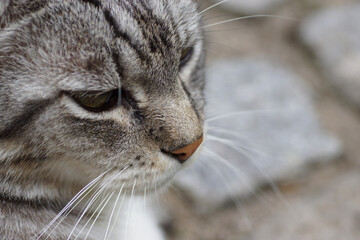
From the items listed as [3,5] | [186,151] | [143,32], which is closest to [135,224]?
[186,151]

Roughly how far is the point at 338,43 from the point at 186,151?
1337 mm

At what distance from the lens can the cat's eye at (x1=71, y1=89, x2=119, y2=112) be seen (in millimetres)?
1171

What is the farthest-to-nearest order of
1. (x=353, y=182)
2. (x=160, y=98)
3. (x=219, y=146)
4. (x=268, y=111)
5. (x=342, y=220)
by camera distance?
(x=268, y=111) < (x=219, y=146) < (x=353, y=182) < (x=342, y=220) < (x=160, y=98)

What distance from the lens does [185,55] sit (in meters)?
1.41

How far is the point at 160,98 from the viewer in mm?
1251

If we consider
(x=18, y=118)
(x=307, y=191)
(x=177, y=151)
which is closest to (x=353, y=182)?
(x=307, y=191)

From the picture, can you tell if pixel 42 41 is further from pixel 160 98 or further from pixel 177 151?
pixel 177 151

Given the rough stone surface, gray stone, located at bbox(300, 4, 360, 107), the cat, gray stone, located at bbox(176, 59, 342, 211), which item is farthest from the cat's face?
the rough stone surface

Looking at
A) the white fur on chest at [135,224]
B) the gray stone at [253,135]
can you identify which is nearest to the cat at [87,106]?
the white fur on chest at [135,224]

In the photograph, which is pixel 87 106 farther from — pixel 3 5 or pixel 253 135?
pixel 253 135

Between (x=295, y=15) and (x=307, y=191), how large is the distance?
38.6 inches

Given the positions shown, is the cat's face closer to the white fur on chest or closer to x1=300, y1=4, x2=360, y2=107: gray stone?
the white fur on chest

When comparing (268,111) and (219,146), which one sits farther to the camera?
(268,111)

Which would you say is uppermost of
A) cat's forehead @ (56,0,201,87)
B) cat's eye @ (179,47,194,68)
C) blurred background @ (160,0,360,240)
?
cat's forehead @ (56,0,201,87)
